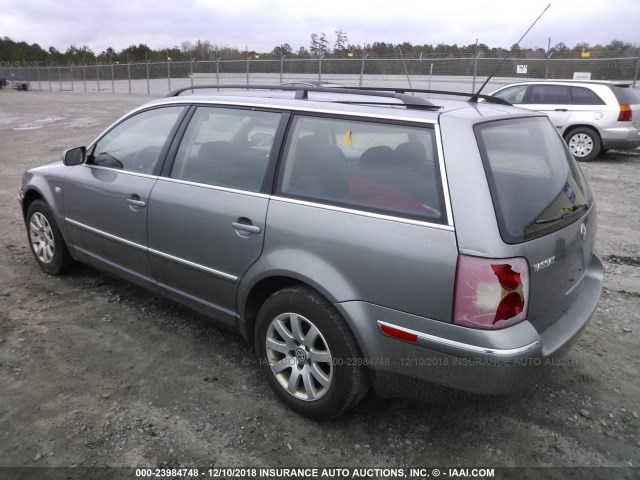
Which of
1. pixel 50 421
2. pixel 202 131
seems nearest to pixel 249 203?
pixel 202 131

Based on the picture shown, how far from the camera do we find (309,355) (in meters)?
2.67

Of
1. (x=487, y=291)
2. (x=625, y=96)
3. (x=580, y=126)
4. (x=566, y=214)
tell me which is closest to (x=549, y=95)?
(x=580, y=126)

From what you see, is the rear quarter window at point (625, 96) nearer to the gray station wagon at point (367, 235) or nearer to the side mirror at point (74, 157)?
the gray station wagon at point (367, 235)

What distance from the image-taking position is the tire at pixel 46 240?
446cm

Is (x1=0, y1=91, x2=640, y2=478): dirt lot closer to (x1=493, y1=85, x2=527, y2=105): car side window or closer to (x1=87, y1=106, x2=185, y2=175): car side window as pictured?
(x1=87, y1=106, x2=185, y2=175): car side window

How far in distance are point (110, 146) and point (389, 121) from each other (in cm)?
254

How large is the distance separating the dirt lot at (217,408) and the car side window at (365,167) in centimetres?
96

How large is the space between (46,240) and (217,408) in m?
2.79

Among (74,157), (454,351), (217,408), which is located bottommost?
(217,408)

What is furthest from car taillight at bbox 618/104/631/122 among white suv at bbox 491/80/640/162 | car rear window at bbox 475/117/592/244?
car rear window at bbox 475/117/592/244

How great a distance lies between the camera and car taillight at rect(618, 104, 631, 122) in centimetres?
1003

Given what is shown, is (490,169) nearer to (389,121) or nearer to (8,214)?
(389,121)

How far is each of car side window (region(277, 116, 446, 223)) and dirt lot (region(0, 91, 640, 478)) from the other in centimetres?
96

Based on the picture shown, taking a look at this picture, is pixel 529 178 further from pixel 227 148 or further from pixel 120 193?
pixel 120 193
